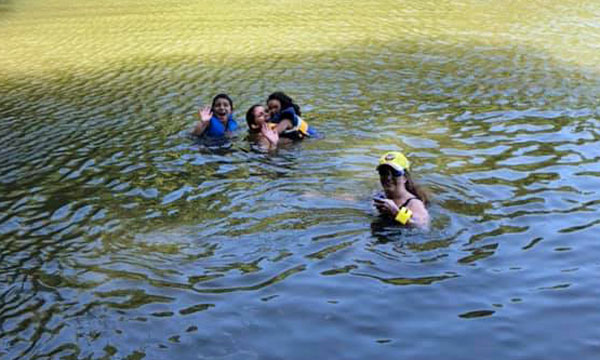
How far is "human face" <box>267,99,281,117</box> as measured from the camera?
13.7m

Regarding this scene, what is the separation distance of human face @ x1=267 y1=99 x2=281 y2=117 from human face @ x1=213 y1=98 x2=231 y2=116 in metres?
0.77

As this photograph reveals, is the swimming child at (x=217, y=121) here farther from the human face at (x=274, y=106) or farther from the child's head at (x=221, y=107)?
the human face at (x=274, y=106)

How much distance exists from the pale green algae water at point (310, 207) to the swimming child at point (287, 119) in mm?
328

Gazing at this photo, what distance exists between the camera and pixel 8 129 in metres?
A: 14.6

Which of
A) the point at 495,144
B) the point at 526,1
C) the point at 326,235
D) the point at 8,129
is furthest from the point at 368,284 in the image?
the point at 526,1

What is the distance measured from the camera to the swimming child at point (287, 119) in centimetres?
1293

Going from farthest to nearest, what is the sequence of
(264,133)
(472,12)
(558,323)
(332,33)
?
1. (472,12)
2. (332,33)
3. (264,133)
4. (558,323)

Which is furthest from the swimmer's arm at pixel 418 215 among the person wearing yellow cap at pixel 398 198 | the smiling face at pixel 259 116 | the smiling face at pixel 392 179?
the smiling face at pixel 259 116

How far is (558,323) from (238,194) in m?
5.08

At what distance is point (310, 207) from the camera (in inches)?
384

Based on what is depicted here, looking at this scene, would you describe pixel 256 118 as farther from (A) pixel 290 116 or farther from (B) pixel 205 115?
(B) pixel 205 115

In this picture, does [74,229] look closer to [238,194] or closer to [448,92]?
[238,194]

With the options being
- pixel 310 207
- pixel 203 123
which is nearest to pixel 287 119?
pixel 203 123

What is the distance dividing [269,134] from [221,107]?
4.20 ft
